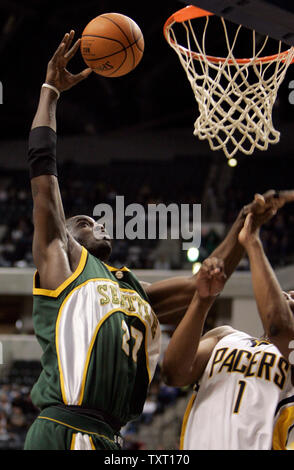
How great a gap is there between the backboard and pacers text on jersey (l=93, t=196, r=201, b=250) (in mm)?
9543

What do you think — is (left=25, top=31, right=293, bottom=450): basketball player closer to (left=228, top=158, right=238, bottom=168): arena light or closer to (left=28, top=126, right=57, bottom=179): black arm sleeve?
(left=28, top=126, right=57, bottom=179): black arm sleeve

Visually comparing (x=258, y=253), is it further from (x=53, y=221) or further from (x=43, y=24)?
(x=43, y=24)

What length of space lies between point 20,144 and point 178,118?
4683mm

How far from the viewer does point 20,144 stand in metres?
18.2

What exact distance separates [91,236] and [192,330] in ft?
2.49

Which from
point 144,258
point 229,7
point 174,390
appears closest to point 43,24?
point 144,258

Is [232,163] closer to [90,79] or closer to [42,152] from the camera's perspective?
[90,79]

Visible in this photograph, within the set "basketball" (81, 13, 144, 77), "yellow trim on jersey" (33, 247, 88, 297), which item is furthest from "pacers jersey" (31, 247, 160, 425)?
"basketball" (81, 13, 144, 77)

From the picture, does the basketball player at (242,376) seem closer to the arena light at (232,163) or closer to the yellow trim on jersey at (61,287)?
the yellow trim on jersey at (61,287)

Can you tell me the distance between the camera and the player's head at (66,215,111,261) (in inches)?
116

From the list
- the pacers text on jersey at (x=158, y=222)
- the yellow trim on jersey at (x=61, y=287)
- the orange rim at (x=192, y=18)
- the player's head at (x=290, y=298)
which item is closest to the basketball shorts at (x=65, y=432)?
the yellow trim on jersey at (x=61, y=287)

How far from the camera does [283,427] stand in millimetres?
2562

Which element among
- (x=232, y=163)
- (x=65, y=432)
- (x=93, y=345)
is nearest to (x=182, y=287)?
(x=93, y=345)

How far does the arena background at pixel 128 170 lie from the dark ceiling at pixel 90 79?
0.03 meters
